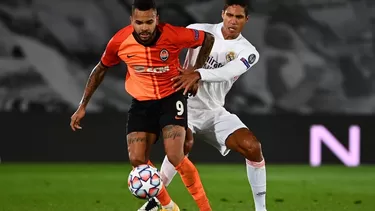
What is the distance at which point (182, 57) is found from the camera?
522 inches

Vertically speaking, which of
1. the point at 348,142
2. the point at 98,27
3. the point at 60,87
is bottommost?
the point at 348,142

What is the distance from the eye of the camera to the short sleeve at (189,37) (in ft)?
22.2

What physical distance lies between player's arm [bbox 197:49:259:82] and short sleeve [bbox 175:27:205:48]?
0.25 m

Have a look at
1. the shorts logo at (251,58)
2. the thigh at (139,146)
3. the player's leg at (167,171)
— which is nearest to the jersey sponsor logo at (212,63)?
the shorts logo at (251,58)

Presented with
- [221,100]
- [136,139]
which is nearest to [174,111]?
[136,139]

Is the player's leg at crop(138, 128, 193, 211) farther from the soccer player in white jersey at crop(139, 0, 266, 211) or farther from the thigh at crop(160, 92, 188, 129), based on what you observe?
the thigh at crop(160, 92, 188, 129)

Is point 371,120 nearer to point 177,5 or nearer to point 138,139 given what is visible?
point 177,5

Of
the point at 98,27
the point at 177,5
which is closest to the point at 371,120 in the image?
the point at 177,5

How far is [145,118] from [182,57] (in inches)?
259

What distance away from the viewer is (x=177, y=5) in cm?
1444

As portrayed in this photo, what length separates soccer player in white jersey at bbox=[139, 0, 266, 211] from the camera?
686cm

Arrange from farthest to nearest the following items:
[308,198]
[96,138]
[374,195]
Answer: [96,138] < [374,195] < [308,198]

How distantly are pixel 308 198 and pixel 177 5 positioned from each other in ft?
20.9

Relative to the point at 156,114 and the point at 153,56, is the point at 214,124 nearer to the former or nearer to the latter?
the point at 156,114
